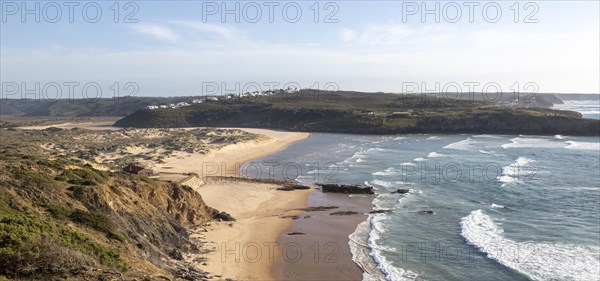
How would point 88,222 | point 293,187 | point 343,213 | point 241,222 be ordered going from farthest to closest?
point 293,187, point 343,213, point 241,222, point 88,222

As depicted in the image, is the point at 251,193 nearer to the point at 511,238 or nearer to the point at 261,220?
the point at 261,220

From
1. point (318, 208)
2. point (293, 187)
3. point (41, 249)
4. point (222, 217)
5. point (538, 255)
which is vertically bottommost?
point (538, 255)

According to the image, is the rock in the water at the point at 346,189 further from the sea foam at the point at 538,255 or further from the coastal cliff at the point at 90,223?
the coastal cliff at the point at 90,223

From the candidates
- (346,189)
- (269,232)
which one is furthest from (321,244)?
(346,189)

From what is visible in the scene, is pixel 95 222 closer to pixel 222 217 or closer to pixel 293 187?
pixel 222 217

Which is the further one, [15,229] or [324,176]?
[324,176]

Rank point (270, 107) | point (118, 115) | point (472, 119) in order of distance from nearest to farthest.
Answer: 1. point (472, 119)
2. point (270, 107)
3. point (118, 115)

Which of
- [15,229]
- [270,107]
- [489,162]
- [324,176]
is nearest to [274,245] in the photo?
[15,229]
